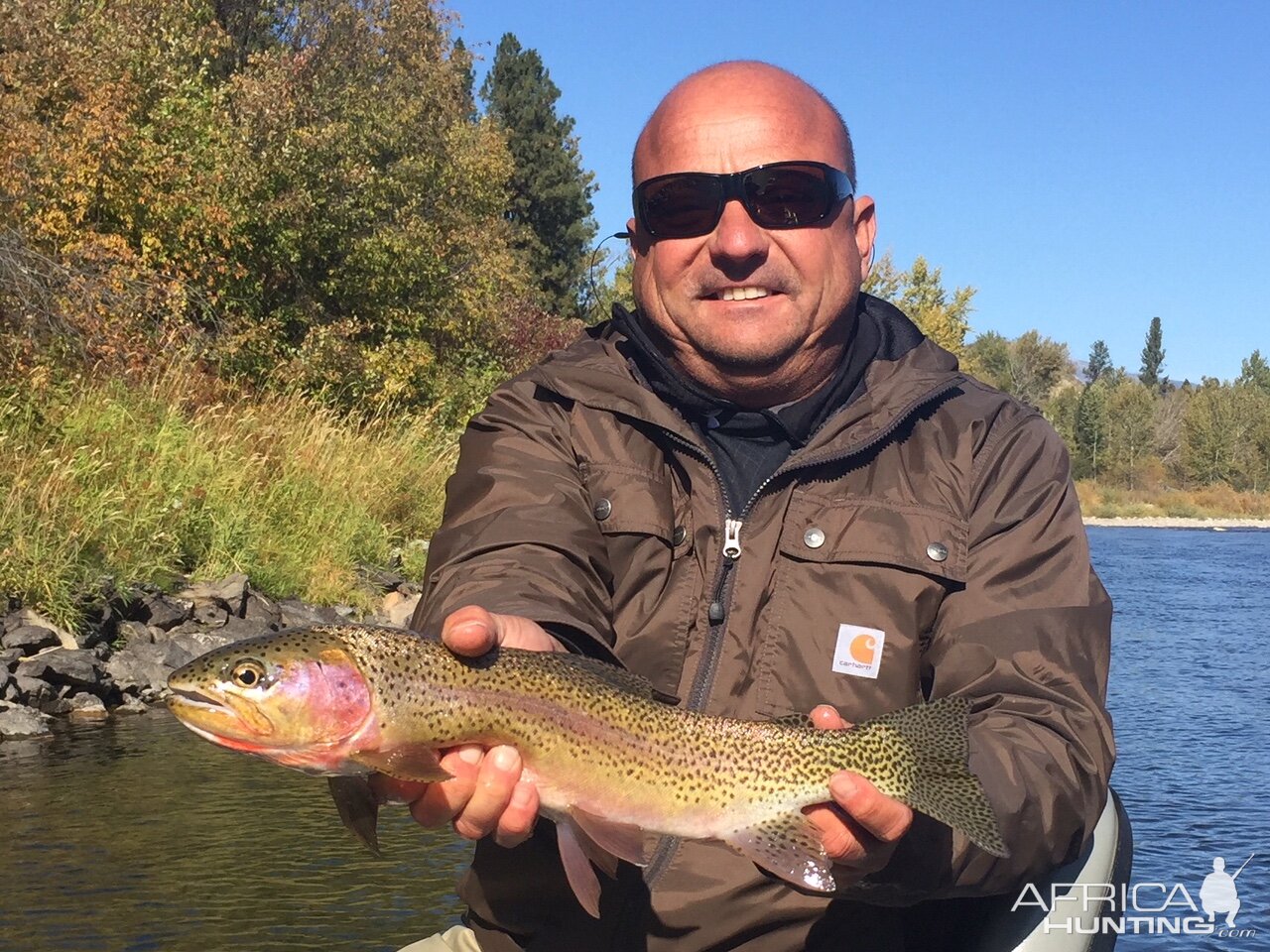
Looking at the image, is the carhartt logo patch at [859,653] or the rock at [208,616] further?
the rock at [208,616]

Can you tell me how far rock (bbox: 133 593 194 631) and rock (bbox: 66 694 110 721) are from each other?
44.7 inches

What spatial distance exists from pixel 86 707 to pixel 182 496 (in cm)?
303

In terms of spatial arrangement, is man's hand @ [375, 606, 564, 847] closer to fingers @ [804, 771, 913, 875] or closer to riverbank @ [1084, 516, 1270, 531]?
fingers @ [804, 771, 913, 875]

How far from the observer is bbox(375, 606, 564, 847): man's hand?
285cm

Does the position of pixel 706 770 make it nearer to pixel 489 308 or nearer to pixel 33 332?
pixel 33 332

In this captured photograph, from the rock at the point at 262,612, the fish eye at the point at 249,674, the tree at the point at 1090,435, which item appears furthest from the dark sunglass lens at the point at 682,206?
the tree at the point at 1090,435

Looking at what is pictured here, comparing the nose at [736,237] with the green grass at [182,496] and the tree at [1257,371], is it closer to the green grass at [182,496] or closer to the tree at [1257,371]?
the green grass at [182,496]

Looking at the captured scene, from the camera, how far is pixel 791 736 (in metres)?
3.11

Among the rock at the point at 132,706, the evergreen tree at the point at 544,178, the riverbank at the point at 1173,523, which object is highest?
the evergreen tree at the point at 544,178

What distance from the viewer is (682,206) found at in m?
3.93

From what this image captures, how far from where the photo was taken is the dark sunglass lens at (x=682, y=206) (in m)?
3.89

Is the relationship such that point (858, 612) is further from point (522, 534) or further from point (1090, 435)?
point (1090, 435)

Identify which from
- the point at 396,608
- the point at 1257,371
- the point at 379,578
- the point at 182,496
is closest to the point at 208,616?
the point at 182,496

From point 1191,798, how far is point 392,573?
9126 millimetres
